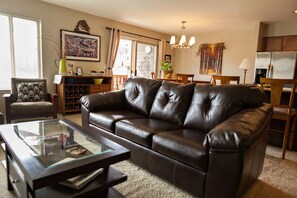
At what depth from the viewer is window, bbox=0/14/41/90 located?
380cm

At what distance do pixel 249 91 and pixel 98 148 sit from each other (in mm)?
1563

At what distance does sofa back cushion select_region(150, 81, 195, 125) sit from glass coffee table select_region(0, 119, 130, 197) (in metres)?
1.02

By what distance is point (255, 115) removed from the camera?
168 centimetres

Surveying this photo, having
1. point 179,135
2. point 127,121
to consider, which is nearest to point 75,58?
point 127,121

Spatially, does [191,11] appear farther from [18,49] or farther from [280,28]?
[18,49]

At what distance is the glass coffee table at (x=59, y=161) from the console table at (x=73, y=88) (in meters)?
2.47

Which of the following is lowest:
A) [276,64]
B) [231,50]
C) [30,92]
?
[30,92]

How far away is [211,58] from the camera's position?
21.4 feet

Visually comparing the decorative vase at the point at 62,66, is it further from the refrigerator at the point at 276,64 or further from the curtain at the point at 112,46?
the refrigerator at the point at 276,64

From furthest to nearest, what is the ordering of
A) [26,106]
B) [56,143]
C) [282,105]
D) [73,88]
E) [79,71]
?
1. [79,71]
2. [73,88]
3. [26,106]
4. [282,105]
5. [56,143]

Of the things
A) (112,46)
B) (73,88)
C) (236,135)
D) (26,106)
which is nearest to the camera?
(236,135)

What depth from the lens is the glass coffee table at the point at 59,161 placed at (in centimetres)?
107

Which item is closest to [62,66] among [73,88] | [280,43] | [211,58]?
[73,88]

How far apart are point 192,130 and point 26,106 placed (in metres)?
2.71
